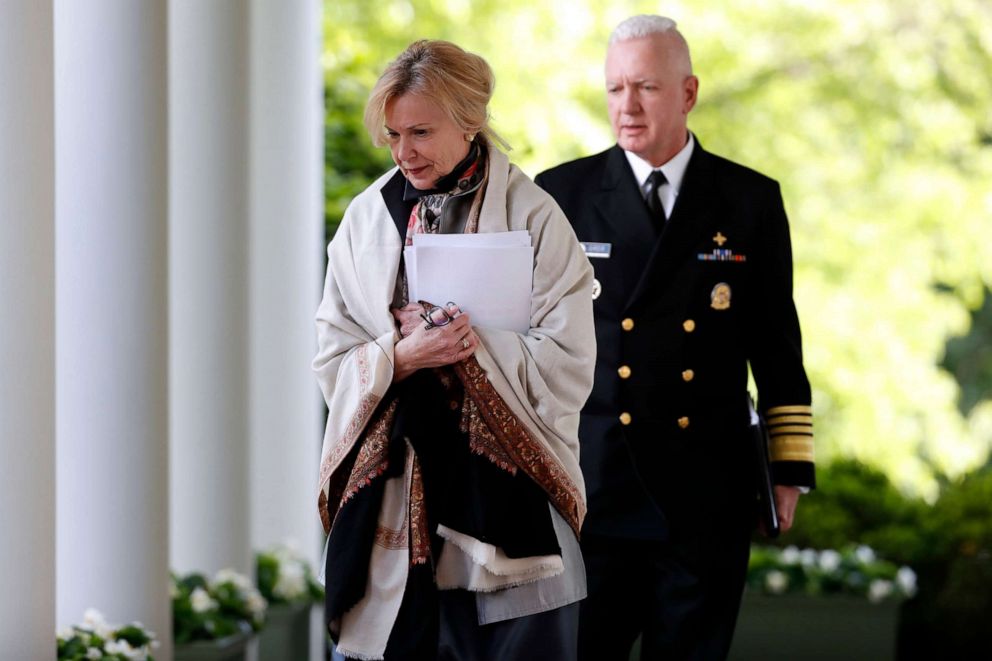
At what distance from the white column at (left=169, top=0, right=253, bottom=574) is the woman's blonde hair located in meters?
3.36

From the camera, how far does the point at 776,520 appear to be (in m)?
4.55

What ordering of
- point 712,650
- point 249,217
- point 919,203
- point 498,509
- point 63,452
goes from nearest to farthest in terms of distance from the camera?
point 498,509
point 712,650
point 63,452
point 249,217
point 919,203

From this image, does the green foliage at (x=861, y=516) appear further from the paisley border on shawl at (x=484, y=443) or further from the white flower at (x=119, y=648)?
the paisley border on shawl at (x=484, y=443)

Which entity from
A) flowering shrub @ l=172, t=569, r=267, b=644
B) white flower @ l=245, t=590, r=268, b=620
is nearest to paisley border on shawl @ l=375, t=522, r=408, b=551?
flowering shrub @ l=172, t=569, r=267, b=644

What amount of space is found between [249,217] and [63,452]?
6.25 ft

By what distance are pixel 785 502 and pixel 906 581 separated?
412 centimetres

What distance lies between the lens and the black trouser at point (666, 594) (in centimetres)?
450

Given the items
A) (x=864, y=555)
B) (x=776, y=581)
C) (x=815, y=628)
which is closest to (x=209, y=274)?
(x=776, y=581)

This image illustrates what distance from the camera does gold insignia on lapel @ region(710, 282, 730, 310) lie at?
455cm

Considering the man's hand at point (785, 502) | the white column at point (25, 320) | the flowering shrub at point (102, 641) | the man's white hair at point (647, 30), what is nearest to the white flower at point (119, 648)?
the flowering shrub at point (102, 641)

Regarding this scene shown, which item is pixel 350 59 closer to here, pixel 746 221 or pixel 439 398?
pixel 746 221

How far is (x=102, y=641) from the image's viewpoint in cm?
490

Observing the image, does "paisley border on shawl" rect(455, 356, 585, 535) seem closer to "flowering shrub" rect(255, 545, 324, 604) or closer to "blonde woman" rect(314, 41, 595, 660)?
"blonde woman" rect(314, 41, 595, 660)

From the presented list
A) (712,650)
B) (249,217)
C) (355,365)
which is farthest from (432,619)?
(249,217)
